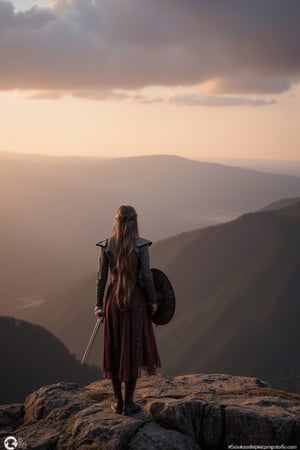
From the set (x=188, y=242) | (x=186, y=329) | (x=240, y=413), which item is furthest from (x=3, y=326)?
(x=240, y=413)

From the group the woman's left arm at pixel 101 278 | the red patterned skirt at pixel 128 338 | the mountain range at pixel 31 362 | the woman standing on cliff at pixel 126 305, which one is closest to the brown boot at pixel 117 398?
the woman standing on cliff at pixel 126 305

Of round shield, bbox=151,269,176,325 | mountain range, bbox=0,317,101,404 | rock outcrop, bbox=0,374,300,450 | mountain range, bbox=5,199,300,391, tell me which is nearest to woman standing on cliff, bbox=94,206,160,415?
round shield, bbox=151,269,176,325

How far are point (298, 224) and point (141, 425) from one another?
16350cm

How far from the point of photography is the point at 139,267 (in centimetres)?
833

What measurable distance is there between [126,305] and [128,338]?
2.07 ft

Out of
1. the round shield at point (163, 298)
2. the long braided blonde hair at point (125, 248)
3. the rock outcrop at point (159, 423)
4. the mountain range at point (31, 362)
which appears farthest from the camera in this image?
the mountain range at point (31, 362)

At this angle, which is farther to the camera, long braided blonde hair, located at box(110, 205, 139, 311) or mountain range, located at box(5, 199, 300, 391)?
mountain range, located at box(5, 199, 300, 391)

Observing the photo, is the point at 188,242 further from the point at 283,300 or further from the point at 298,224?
the point at 283,300

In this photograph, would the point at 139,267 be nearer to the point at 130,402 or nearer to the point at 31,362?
the point at 130,402

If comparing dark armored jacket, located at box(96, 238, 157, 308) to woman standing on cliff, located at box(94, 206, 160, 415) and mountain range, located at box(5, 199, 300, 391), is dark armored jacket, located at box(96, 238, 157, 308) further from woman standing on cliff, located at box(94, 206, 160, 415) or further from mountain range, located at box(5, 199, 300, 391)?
mountain range, located at box(5, 199, 300, 391)

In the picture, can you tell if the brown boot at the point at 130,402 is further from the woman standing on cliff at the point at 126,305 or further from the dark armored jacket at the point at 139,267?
the dark armored jacket at the point at 139,267

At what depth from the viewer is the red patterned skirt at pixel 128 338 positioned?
847 centimetres

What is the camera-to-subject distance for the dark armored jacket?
323 inches

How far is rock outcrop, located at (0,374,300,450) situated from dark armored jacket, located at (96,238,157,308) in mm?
1830
